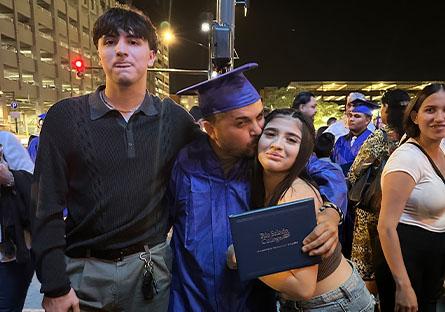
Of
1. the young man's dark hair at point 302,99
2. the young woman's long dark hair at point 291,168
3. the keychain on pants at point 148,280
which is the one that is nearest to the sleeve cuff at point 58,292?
the keychain on pants at point 148,280

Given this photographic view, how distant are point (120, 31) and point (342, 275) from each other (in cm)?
150

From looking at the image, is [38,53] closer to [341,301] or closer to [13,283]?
[13,283]

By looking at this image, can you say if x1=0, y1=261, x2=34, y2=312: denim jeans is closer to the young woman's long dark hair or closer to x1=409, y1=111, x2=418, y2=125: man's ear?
the young woman's long dark hair

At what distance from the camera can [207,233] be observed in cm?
175

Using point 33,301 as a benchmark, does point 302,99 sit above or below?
above

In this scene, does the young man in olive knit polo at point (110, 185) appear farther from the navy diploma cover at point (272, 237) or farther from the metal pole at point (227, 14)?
the metal pole at point (227, 14)

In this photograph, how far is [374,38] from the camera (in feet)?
53.0

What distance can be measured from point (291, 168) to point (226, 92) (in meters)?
0.44

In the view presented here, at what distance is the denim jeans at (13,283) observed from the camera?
261 cm

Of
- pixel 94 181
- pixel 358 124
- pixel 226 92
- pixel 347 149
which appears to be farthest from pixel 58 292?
pixel 347 149

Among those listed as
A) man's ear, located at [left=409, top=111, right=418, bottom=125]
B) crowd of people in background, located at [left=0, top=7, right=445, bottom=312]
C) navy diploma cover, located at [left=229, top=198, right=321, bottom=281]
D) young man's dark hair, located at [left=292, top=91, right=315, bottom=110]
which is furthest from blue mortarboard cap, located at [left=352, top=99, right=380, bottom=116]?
navy diploma cover, located at [left=229, top=198, right=321, bottom=281]

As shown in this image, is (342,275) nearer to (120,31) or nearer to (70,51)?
(120,31)

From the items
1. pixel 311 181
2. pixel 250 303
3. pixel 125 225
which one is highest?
pixel 311 181

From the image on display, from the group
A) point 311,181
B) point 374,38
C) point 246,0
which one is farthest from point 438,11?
point 311,181
